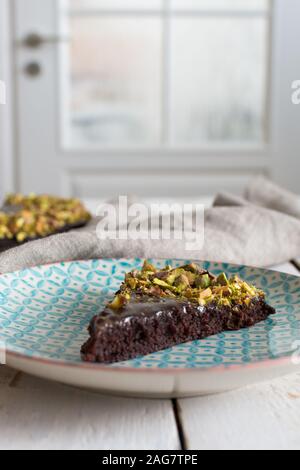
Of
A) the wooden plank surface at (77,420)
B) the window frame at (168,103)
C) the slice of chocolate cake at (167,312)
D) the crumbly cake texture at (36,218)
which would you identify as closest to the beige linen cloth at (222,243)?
the crumbly cake texture at (36,218)

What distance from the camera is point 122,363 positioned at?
0.62 m

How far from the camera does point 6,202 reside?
139cm

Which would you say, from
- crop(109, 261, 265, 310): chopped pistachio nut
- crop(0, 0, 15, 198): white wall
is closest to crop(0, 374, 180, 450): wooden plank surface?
crop(109, 261, 265, 310): chopped pistachio nut

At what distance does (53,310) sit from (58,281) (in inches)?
3.7

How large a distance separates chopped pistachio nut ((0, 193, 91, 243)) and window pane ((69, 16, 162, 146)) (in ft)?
5.14

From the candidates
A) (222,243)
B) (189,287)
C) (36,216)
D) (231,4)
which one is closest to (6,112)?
(231,4)

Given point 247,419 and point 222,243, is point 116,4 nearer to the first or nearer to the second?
point 222,243

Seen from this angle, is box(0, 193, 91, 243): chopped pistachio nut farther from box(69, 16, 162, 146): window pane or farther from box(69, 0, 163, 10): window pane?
box(69, 0, 163, 10): window pane

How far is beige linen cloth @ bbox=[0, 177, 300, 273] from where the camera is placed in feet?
3.24

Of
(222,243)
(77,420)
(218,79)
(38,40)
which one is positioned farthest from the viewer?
(218,79)

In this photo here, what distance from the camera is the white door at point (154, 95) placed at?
2.85m

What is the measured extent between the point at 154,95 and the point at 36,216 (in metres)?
1.84

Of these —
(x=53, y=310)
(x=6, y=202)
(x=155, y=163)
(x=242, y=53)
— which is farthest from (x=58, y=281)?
(x=242, y=53)

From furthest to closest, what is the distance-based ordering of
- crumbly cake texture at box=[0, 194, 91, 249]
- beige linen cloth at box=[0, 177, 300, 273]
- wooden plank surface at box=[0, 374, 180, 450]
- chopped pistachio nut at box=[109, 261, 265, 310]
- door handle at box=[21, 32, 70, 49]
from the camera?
door handle at box=[21, 32, 70, 49] < crumbly cake texture at box=[0, 194, 91, 249] < beige linen cloth at box=[0, 177, 300, 273] < chopped pistachio nut at box=[109, 261, 265, 310] < wooden plank surface at box=[0, 374, 180, 450]
